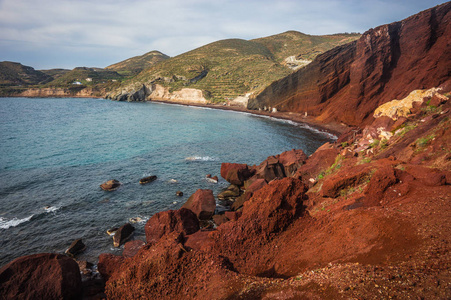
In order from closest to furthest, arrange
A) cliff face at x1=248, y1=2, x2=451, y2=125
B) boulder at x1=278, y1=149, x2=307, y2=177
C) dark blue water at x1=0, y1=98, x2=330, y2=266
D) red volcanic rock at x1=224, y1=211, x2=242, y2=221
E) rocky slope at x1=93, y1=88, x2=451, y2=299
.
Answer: rocky slope at x1=93, y1=88, x2=451, y2=299, red volcanic rock at x1=224, y1=211, x2=242, y2=221, dark blue water at x1=0, y1=98, x2=330, y2=266, boulder at x1=278, y1=149, x2=307, y2=177, cliff face at x1=248, y1=2, x2=451, y2=125

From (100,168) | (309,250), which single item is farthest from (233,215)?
(100,168)

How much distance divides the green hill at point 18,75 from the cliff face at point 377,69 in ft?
598

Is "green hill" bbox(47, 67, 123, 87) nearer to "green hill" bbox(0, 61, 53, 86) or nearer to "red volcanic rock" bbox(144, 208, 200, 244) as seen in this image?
"green hill" bbox(0, 61, 53, 86)

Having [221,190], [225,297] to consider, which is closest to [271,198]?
[225,297]

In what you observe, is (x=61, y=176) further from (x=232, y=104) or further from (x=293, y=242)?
(x=232, y=104)

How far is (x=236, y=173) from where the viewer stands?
22.3 m

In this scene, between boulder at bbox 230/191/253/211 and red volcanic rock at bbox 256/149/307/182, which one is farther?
red volcanic rock at bbox 256/149/307/182

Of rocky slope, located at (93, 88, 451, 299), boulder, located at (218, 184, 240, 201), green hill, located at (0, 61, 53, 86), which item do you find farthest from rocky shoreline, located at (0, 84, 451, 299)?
green hill, located at (0, 61, 53, 86)

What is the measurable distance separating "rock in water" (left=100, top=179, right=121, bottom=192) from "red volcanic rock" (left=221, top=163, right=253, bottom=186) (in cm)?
1052

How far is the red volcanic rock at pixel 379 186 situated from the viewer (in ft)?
28.6

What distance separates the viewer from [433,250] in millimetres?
5414

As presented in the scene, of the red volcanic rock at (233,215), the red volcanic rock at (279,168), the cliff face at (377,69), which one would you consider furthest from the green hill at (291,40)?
the red volcanic rock at (233,215)

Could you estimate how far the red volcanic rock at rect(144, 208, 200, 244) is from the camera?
1278 centimetres

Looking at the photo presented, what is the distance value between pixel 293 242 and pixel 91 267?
35.1 feet
